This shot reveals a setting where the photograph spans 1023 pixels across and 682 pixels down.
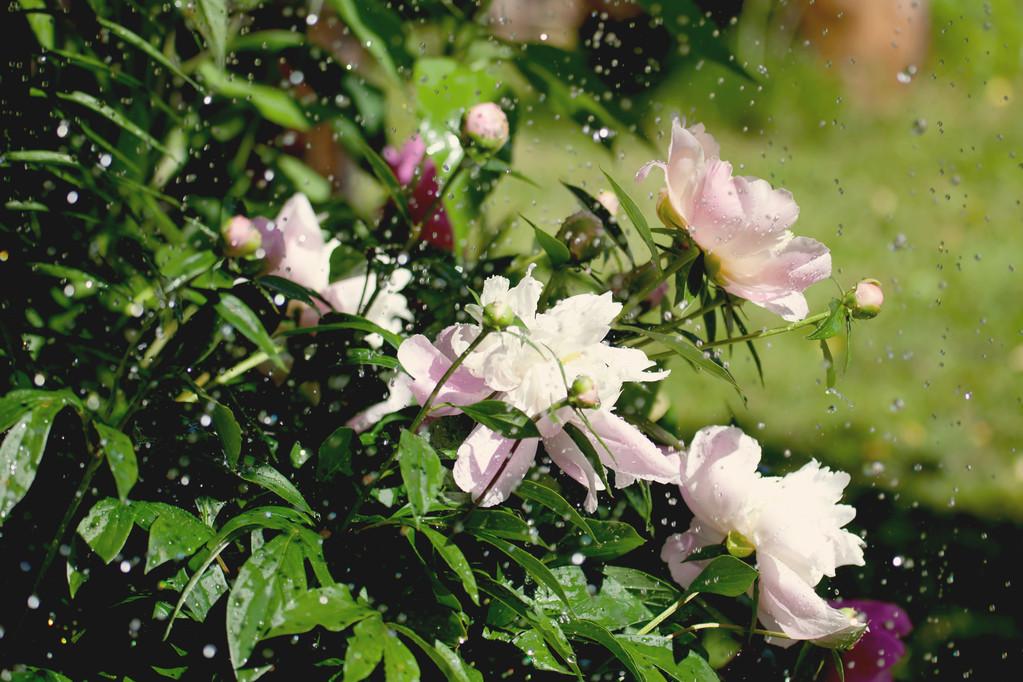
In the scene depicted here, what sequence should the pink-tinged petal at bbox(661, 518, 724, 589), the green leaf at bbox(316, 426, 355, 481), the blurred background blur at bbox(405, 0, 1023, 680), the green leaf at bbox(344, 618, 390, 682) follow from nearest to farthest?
the green leaf at bbox(344, 618, 390, 682) → the green leaf at bbox(316, 426, 355, 481) → the pink-tinged petal at bbox(661, 518, 724, 589) → the blurred background blur at bbox(405, 0, 1023, 680)

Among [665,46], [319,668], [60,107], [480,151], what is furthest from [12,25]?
[665,46]

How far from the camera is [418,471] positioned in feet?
1.81

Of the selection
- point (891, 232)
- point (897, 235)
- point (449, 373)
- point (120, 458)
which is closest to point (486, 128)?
point (449, 373)

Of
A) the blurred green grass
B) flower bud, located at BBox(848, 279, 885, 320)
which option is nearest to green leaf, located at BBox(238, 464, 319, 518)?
flower bud, located at BBox(848, 279, 885, 320)

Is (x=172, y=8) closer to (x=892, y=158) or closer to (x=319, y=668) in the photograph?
(x=319, y=668)

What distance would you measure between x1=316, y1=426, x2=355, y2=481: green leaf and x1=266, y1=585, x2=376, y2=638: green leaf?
0.27 ft

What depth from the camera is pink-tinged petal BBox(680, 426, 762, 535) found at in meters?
0.69

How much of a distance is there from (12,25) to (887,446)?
2.01m

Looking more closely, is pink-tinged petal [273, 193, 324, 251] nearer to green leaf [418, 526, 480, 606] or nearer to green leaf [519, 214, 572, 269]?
green leaf [519, 214, 572, 269]

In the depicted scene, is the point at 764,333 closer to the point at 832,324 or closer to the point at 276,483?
the point at 832,324

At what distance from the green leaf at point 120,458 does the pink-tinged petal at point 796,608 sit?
379 millimetres

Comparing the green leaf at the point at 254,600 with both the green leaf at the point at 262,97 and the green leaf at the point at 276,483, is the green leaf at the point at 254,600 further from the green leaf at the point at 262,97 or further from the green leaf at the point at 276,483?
the green leaf at the point at 262,97

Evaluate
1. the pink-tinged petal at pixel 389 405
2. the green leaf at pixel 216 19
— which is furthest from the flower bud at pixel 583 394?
the green leaf at pixel 216 19

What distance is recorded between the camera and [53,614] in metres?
0.64
